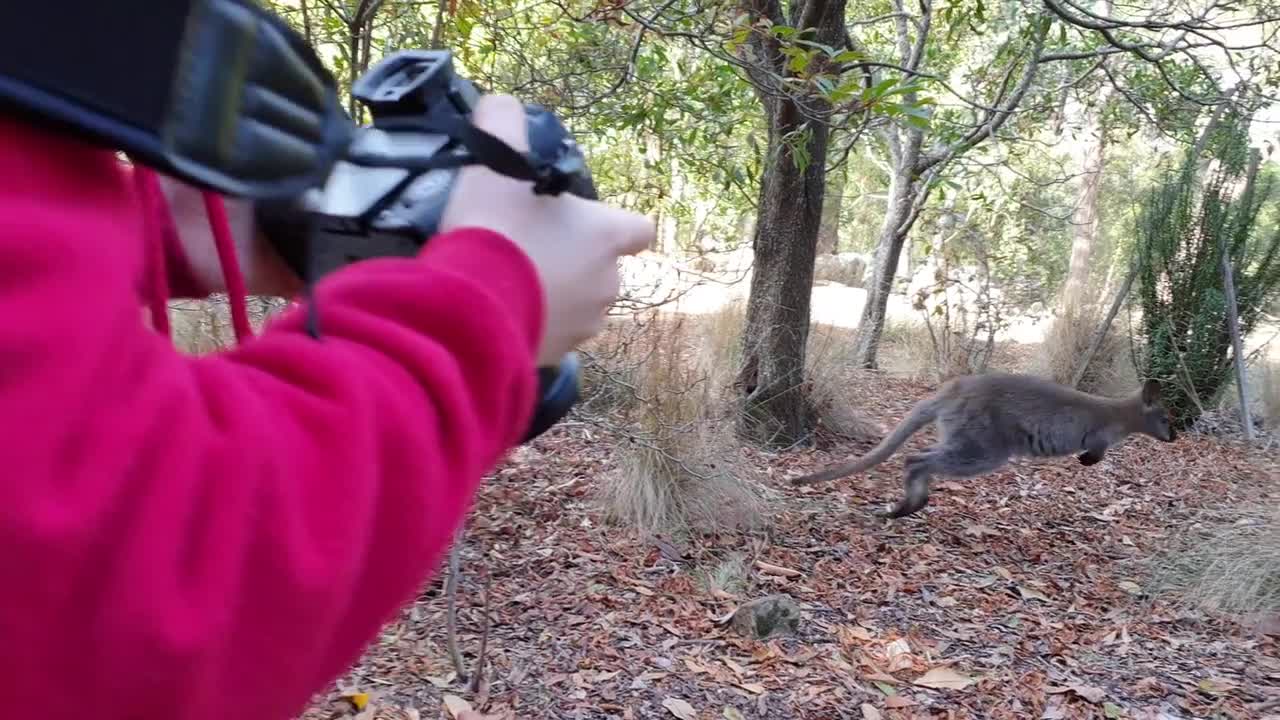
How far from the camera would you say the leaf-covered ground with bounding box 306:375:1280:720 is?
357cm

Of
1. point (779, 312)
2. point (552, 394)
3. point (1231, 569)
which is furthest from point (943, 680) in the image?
point (779, 312)

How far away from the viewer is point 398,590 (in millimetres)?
557

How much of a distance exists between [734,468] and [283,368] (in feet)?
16.5

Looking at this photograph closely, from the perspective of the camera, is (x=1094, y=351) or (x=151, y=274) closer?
(x=151, y=274)

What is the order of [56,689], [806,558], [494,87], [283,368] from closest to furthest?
[56,689], [283,368], [494,87], [806,558]

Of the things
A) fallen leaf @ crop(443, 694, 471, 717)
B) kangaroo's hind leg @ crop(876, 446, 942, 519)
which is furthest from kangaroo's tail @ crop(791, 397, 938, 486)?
fallen leaf @ crop(443, 694, 471, 717)

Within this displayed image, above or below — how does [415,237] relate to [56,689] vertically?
above

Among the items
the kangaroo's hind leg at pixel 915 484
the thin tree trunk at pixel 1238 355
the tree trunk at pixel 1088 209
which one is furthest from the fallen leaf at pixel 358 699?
the tree trunk at pixel 1088 209

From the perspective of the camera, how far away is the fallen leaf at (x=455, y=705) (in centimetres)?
319

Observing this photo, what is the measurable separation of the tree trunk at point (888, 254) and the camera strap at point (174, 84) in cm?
912

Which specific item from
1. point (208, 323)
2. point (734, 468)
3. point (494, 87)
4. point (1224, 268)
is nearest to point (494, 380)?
point (494, 87)

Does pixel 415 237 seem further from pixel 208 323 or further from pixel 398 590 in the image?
pixel 208 323

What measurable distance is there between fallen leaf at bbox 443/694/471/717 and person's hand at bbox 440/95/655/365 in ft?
9.04

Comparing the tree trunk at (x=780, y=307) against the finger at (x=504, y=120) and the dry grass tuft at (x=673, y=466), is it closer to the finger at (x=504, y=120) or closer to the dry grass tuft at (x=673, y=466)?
the dry grass tuft at (x=673, y=466)
